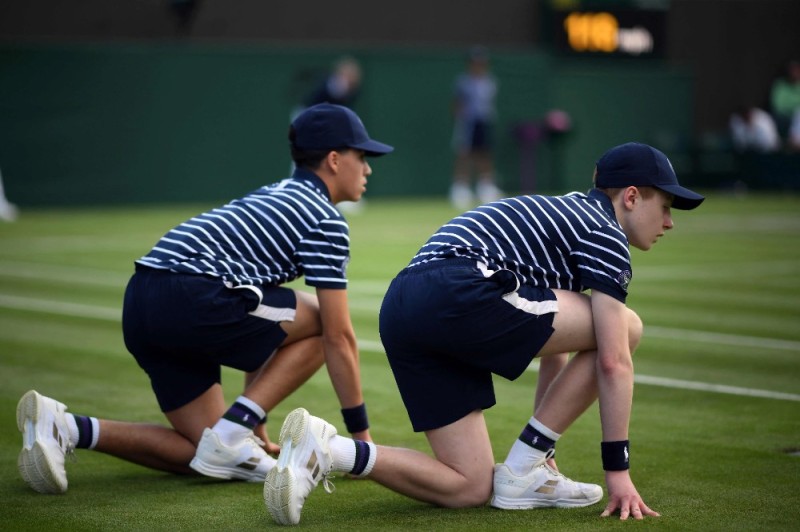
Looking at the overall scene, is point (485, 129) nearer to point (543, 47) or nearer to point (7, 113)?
point (543, 47)

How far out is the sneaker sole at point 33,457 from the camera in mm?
5117

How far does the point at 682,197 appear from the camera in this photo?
4973 mm

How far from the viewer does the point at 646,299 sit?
11.5 metres

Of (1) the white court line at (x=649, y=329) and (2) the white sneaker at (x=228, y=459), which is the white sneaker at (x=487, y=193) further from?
(2) the white sneaker at (x=228, y=459)

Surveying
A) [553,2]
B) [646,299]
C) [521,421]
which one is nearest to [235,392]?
[521,421]

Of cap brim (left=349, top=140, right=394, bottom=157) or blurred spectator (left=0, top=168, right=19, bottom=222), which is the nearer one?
cap brim (left=349, top=140, right=394, bottom=157)

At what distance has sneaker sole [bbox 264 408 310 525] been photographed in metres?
4.61

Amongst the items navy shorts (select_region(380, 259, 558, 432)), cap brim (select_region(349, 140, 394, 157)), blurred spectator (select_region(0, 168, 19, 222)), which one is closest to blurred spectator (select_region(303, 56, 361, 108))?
blurred spectator (select_region(0, 168, 19, 222))

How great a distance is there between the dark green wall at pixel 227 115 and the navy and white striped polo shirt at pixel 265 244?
653 inches

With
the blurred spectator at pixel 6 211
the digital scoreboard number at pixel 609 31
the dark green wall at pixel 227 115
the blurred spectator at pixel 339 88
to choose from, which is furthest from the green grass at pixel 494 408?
the digital scoreboard number at pixel 609 31

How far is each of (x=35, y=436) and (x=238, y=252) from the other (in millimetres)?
1010

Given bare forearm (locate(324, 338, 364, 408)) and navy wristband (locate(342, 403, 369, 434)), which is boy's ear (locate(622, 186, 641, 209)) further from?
navy wristband (locate(342, 403, 369, 434))

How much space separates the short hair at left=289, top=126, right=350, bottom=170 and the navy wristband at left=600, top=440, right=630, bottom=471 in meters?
1.65

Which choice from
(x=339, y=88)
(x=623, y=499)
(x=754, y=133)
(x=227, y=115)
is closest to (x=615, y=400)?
(x=623, y=499)
